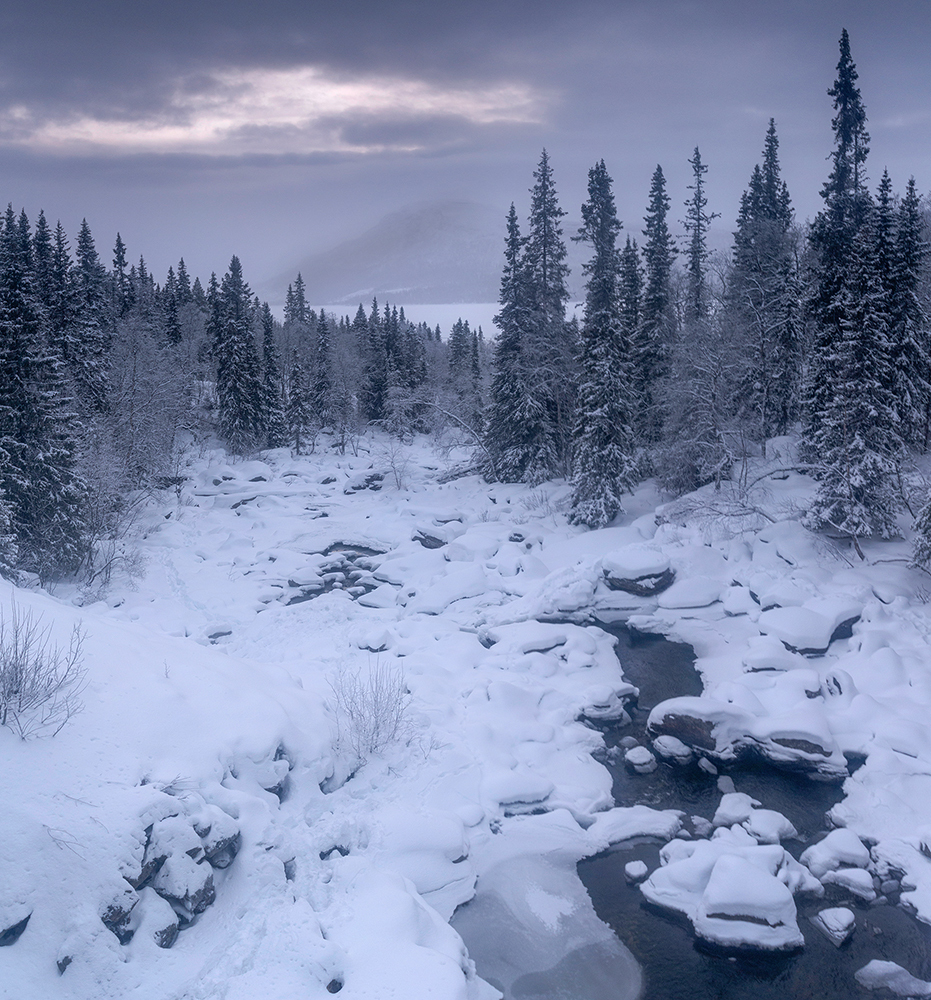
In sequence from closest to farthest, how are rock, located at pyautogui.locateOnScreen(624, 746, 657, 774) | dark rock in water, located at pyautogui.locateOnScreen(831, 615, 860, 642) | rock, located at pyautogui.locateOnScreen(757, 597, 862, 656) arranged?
rock, located at pyautogui.locateOnScreen(624, 746, 657, 774)
rock, located at pyautogui.locateOnScreen(757, 597, 862, 656)
dark rock in water, located at pyautogui.locateOnScreen(831, 615, 860, 642)

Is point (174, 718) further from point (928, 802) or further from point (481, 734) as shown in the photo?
point (928, 802)

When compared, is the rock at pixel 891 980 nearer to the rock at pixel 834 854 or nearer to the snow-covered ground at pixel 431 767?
the snow-covered ground at pixel 431 767

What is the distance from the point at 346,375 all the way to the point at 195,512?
27.8m

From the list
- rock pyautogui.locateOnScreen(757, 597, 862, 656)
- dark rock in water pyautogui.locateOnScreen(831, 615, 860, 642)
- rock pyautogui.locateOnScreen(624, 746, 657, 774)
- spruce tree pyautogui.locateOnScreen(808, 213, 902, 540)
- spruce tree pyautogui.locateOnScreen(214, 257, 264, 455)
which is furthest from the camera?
spruce tree pyautogui.locateOnScreen(214, 257, 264, 455)

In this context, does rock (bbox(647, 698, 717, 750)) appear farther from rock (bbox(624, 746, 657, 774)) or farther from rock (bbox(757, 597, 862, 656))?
rock (bbox(757, 597, 862, 656))

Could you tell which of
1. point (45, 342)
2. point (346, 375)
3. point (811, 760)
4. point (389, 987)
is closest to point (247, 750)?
point (389, 987)

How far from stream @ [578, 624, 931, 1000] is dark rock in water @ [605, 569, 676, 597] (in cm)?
823

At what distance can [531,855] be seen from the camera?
10.7 metres

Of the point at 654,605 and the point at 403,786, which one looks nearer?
the point at 403,786

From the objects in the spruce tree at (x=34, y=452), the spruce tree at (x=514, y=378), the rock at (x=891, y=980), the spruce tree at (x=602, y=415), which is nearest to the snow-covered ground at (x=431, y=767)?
the rock at (x=891, y=980)

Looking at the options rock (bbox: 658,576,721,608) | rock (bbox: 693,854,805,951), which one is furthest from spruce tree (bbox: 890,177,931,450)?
rock (bbox: 693,854,805,951)

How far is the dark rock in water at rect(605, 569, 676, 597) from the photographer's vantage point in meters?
20.6

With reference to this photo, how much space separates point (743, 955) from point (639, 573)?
12717 mm

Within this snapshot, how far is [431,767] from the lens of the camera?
12.2 meters
